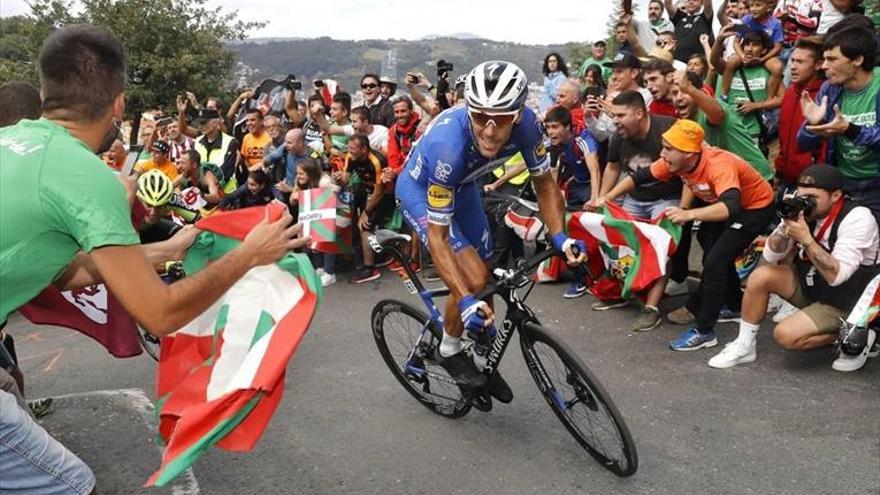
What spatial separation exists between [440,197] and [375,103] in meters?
6.45

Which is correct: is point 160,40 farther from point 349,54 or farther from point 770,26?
point 349,54

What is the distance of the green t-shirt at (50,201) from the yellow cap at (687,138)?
4194 millimetres

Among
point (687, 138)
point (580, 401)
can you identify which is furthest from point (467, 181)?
point (687, 138)

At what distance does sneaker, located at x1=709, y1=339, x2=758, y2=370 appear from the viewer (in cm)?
487

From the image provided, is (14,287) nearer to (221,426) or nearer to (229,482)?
(221,426)

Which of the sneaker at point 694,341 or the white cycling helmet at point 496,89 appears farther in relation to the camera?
the sneaker at point 694,341

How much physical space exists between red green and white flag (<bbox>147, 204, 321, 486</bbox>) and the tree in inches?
973

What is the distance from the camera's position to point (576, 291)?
22.3 ft

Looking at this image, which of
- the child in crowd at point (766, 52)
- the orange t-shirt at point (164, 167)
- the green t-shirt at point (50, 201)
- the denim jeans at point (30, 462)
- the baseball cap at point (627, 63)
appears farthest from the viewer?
the orange t-shirt at point (164, 167)

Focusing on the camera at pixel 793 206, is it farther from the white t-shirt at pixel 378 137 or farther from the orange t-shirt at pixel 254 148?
the orange t-shirt at pixel 254 148

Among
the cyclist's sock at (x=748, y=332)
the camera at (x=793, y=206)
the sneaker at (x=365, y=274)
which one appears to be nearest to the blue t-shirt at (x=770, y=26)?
the camera at (x=793, y=206)

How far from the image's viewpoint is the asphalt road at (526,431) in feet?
11.8

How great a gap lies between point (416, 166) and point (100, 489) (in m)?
2.57

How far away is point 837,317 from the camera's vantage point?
455 cm
